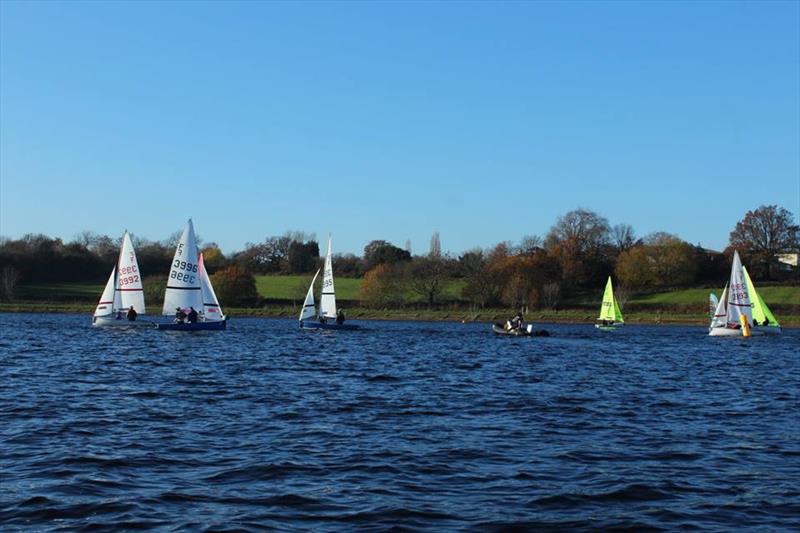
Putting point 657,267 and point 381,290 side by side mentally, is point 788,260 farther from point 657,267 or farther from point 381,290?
point 381,290

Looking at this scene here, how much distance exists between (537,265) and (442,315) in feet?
66.7

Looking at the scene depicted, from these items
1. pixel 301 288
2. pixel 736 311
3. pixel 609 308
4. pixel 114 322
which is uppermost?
pixel 301 288

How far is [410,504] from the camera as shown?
11.4 m

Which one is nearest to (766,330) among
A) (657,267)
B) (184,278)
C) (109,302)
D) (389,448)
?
(184,278)

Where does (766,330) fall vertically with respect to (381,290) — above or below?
below

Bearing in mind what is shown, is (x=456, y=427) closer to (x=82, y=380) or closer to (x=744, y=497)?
(x=744, y=497)

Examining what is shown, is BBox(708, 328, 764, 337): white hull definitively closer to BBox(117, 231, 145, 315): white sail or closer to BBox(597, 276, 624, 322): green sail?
BBox(597, 276, 624, 322): green sail

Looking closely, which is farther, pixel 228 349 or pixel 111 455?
pixel 228 349

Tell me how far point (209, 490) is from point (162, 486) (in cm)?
70

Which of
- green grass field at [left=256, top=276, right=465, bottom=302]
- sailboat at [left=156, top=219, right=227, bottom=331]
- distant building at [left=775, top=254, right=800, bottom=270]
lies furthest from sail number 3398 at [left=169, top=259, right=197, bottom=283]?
distant building at [left=775, top=254, right=800, bottom=270]

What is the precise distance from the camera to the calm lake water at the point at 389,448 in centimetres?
1095

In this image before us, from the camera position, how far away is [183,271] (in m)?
55.1

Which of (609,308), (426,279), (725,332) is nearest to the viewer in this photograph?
(725,332)

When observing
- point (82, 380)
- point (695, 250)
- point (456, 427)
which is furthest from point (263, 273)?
point (456, 427)
